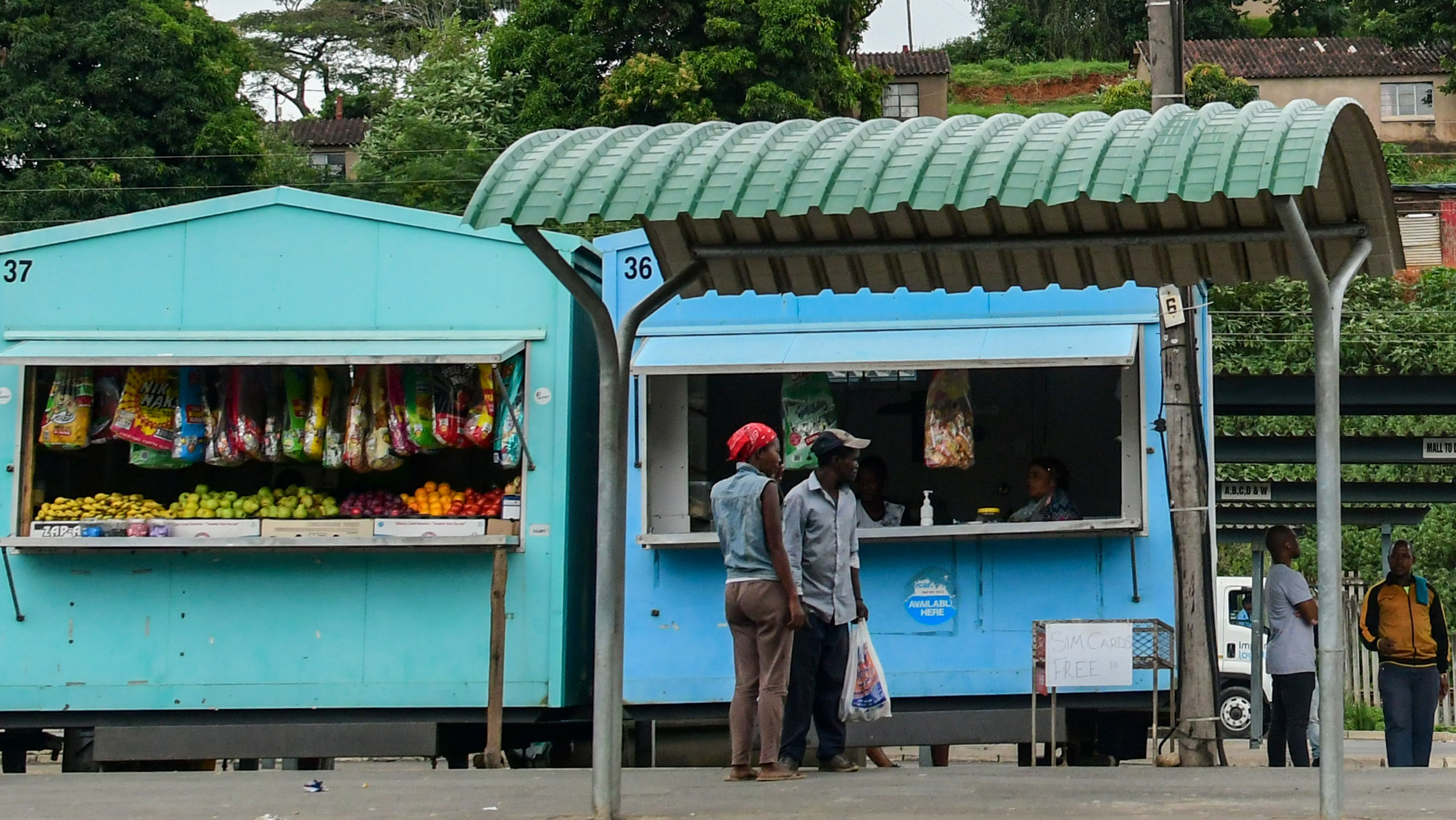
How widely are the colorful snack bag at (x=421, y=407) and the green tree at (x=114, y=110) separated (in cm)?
2219

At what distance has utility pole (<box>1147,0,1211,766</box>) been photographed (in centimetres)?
909

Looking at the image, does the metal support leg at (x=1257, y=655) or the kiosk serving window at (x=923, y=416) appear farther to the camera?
the metal support leg at (x=1257, y=655)

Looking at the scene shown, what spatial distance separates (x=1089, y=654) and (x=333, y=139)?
1848 inches

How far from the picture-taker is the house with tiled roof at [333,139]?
5131 cm

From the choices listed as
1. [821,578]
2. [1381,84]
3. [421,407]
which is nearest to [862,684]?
[821,578]

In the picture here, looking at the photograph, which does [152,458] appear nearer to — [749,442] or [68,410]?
[68,410]

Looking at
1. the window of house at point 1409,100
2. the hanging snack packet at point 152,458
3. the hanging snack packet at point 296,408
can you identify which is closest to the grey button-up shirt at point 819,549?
the hanging snack packet at point 296,408

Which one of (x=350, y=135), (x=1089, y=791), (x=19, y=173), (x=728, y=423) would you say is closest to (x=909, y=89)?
(x=350, y=135)

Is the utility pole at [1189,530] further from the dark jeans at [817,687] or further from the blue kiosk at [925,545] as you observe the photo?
the dark jeans at [817,687]

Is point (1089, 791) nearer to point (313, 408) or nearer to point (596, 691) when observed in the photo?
point (596, 691)

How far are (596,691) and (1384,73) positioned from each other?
48452 mm

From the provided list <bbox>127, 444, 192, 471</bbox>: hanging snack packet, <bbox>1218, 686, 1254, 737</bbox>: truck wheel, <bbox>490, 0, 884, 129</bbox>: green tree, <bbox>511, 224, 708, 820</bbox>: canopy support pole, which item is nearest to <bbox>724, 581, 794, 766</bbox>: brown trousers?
<bbox>511, 224, 708, 820</bbox>: canopy support pole

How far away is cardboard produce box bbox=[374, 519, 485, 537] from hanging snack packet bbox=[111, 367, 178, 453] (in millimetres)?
1447

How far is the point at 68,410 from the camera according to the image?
9.66m
